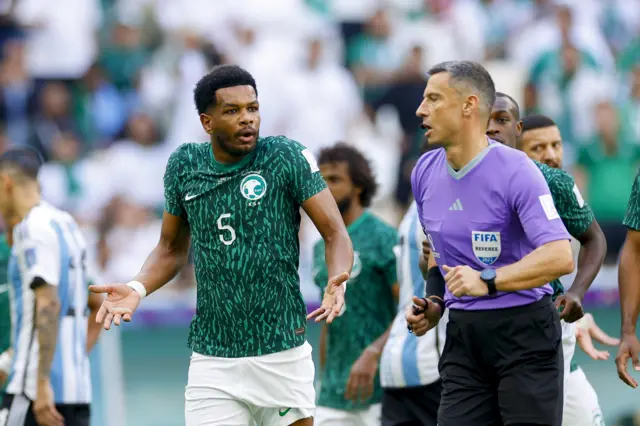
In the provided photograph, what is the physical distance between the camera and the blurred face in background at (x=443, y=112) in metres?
5.91

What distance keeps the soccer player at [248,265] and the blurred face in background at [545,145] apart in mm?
1807

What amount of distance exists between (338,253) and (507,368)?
997 millimetres

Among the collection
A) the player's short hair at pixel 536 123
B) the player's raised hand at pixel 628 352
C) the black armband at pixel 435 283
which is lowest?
the player's raised hand at pixel 628 352

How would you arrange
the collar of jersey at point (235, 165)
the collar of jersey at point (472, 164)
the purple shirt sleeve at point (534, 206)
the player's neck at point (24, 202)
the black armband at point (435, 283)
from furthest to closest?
1. the player's neck at point (24, 202)
2. the collar of jersey at point (235, 165)
3. the black armband at point (435, 283)
4. the collar of jersey at point (472, 164)
5. the purple shirt sleeve at point (534, 206)

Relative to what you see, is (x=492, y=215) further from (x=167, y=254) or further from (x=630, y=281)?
(x=167, y=254)

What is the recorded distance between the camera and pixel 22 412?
7.91 metres

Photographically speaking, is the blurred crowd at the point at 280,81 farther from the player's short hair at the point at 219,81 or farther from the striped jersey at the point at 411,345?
the player's short hair at the point at 219,81

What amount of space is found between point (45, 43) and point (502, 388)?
11.1 metres

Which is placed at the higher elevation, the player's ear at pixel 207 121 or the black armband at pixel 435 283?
the player's ear at pixel 207 121

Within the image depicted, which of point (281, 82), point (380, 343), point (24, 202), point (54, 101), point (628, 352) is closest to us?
point (628, 352)

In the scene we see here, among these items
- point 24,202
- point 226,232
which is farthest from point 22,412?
point 226,232

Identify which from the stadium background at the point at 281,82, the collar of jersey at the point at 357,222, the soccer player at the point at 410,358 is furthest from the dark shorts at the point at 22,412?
the stadium background at the point at 281,82

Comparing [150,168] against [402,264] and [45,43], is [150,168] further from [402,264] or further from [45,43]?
[402,264]

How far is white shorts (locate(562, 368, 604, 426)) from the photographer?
7125 millimetres
